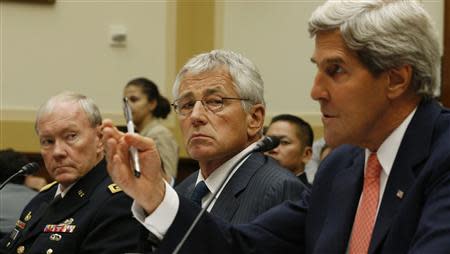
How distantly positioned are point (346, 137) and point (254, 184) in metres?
0.79

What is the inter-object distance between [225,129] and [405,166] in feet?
3.31

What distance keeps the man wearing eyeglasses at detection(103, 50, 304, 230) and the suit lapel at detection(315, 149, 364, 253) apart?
0.57 meters

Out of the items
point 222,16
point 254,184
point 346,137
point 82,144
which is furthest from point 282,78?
point 346,137

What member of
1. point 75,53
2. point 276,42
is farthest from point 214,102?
point 75,53

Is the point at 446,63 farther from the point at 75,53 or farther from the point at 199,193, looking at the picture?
the point at 199,193

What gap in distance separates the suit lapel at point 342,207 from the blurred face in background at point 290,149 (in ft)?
9.21

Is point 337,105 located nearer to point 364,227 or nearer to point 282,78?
point 364,227

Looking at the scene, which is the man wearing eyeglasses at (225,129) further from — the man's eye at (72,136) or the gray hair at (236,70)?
the man's eye at (72,136)

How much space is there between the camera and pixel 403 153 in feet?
6.46

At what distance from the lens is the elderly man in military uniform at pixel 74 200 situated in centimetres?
301

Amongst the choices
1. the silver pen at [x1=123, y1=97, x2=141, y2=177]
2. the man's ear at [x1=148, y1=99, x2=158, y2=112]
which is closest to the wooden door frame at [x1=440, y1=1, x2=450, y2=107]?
the man's ear at [x1=148, y1=99, x2=158, y2=112]

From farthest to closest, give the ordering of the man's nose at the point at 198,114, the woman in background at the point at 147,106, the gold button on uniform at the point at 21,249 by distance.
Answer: the woman in background at the point at 147,106 → the gold button on uniform at the point at 21,249 → the man's nose at the point at 198,114

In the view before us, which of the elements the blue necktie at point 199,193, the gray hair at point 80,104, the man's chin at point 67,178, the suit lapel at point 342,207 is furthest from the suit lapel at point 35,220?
the suit lapel at point 342,207

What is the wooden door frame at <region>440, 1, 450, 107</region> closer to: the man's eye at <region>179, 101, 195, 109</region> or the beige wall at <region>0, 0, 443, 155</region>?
the beige wall at <region>0, 0, 443, 155</region>
